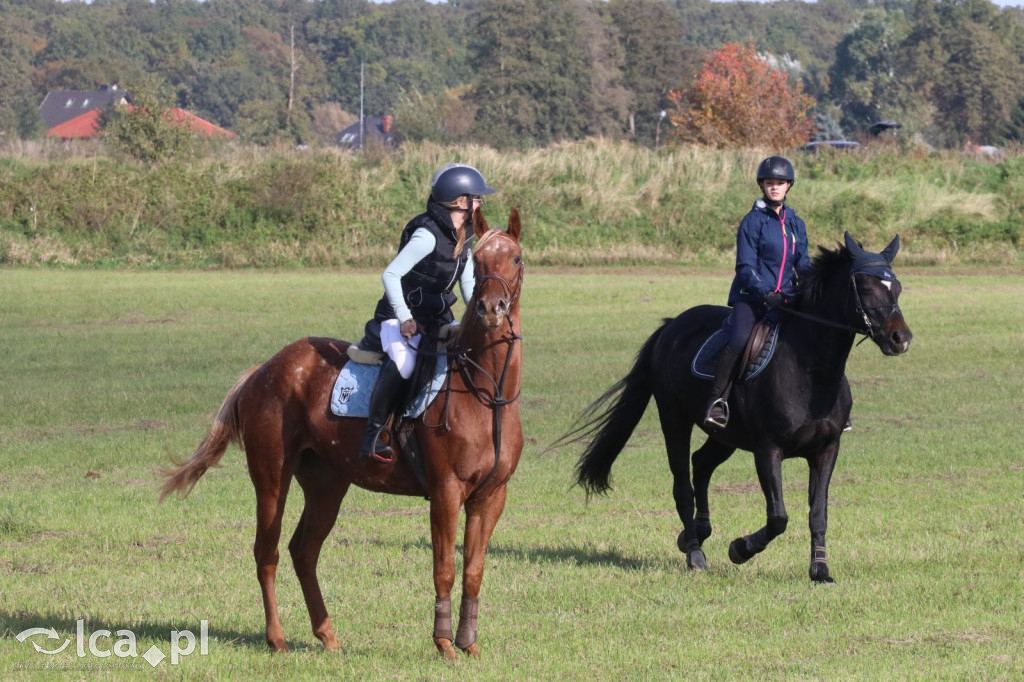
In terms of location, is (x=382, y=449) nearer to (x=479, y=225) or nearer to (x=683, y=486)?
(x=479, y=225)

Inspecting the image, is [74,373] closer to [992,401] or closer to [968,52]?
[992,401]

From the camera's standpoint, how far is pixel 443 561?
6.47m

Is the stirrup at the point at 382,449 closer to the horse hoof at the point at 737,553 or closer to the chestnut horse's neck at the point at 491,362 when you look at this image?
the chestnut horse's neck at the point at 491,362

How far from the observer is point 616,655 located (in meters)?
6.57

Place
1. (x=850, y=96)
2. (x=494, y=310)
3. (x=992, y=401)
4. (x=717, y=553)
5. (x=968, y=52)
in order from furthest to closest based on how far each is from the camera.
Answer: (x=850, y=96) < (x=968, y=52) < (x=992, y=401) < (x=717, y=553) < (x=494, y=310)

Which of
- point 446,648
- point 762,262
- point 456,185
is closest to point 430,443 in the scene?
point 446,648

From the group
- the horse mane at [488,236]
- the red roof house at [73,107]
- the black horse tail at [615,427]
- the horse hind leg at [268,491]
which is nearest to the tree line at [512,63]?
the red roof house at [73,107]

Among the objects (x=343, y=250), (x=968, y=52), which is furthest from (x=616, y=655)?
(x=968, y=52)

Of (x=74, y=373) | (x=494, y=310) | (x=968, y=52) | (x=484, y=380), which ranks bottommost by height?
(x=74, y=373)

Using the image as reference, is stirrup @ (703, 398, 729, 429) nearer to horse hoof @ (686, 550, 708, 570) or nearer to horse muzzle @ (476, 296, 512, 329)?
horse hoof @ (686, 550, 708, 570)

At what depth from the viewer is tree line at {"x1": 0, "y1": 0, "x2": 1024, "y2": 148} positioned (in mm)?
78500

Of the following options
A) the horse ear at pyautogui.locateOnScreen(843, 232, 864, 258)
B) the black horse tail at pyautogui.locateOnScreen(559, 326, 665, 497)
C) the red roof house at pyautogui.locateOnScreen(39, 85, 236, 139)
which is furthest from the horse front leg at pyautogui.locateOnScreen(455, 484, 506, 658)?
the red roof house at pyautogui.locateOnScreen(39, 85, 236, 139)

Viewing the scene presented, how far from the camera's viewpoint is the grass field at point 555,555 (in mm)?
6566

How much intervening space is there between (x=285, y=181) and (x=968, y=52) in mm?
69741
